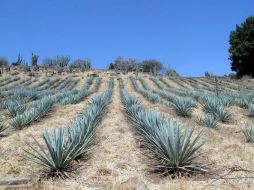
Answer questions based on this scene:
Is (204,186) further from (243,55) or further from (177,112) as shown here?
(243,55)

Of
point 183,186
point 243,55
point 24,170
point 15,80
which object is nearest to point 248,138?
point 183,186

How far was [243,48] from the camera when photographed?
48875 mm

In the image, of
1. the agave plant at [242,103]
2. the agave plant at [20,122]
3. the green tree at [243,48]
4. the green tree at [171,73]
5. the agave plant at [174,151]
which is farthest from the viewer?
the green tree at [171,73]

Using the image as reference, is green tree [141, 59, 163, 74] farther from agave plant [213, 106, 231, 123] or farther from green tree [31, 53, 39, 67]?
agave plant [213, 106, 231, 123]

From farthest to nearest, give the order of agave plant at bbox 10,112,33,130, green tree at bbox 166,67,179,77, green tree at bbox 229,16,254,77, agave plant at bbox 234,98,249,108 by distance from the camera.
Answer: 1. green tree at bbox 166,67,179,77
2. green tree at bbox 229,16,254,77
3. agave plant at bbox 234,98,249,108
4. agave plant at bbox 10,112,33,130

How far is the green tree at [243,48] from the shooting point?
48.7 meters

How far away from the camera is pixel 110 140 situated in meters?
8.45

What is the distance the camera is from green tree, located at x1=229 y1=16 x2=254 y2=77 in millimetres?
48688

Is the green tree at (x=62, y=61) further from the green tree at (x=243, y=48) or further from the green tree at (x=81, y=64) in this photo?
the green tree at (x=243, y=48)

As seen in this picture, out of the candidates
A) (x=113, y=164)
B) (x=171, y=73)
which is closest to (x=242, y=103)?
(x=113, y=164)

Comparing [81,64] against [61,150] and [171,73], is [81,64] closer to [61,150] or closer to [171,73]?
[171,73]

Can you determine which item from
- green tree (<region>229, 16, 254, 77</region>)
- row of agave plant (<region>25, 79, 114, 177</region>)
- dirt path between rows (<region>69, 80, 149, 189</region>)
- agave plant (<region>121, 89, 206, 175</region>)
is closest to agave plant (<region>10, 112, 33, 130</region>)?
dirt path between rows (<region>69, 80, 149, 189</region>)

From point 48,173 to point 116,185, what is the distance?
1.31m

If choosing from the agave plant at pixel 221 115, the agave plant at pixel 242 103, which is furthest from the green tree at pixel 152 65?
the agave plant at pixel 221 115
